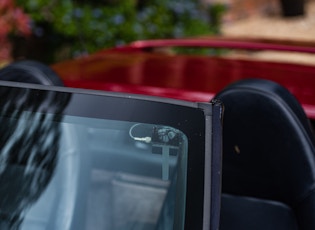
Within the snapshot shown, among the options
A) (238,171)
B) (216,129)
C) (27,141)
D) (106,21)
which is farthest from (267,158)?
(106,21)

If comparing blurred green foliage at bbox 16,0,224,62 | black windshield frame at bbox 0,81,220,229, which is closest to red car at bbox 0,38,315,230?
black windshield frame at bbox 0,81,220,229

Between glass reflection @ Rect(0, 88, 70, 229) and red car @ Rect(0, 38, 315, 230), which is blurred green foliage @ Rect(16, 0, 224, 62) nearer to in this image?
red car @ Rect(0, 38, 315, 230)

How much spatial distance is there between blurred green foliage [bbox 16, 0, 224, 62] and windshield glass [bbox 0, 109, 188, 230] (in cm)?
344

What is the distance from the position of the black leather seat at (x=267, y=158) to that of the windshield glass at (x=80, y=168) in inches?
16.0

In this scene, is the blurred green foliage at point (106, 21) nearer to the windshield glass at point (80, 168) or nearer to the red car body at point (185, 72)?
the red car body at point (185, 72)

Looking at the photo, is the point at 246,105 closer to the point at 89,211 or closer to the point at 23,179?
the point at 89,211

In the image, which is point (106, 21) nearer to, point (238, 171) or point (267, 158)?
point (238, 171)

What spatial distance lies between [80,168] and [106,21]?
3.90m

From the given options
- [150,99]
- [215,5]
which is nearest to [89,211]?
[150,99]

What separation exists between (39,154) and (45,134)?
6cm

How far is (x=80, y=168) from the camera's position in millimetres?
1955

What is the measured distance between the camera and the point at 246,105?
217 centimetres

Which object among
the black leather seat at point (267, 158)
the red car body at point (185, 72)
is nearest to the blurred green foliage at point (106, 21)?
the red car body at point (185, 72)

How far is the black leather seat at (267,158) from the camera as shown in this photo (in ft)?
6.89
